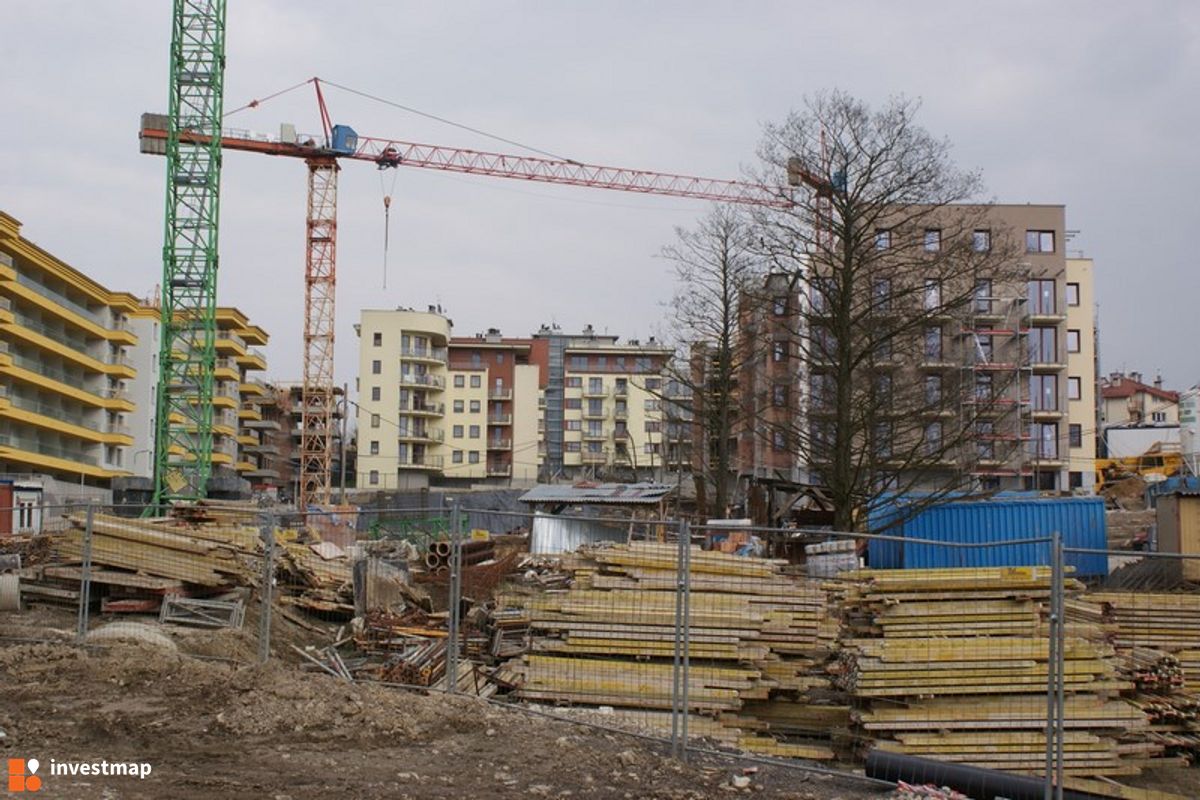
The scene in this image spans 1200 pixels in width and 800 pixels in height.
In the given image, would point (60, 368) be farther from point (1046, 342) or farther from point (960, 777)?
point (960, 777)

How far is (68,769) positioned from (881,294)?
20.4m

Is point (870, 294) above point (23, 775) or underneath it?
above

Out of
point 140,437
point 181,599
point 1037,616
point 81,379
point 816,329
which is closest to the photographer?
point 1037,616

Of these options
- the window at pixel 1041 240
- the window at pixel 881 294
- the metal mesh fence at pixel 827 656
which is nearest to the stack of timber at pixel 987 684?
the metal mesh fence at pixel 827 656

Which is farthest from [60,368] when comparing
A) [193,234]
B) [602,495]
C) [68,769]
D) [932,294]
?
[68,769]

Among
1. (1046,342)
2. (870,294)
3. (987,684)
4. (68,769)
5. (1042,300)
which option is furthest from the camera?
(1046,342)

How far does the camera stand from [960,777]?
8570 mm

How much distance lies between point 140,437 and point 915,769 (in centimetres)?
8140

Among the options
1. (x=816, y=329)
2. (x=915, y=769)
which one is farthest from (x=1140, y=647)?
(x=816, y=329)

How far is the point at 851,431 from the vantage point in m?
23.8

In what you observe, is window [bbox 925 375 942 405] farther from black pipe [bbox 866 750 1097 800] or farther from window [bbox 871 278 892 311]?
black pipe [bbox 866 750 1097 800]

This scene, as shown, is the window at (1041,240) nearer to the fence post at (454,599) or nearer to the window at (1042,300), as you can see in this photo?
the window at (1042,300)

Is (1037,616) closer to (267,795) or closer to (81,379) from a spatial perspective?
(267,795)

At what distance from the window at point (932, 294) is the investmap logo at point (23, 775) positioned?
20.5 meters
